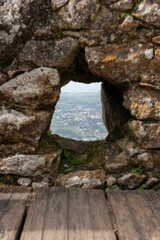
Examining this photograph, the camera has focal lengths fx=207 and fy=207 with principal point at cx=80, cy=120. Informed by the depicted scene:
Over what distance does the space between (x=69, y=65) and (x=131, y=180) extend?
74.2 inches

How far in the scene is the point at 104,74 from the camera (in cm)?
283

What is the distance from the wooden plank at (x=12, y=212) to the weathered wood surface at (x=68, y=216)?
8 centimetres

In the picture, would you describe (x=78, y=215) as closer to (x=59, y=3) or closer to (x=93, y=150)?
(x=93, y=150)

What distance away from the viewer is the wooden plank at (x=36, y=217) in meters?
1.98

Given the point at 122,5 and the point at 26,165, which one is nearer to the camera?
the point at 122,5

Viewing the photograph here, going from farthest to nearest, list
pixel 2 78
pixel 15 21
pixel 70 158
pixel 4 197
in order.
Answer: pixel 70 158, pixel 2 78, pixel 15 21, pixel 4 197

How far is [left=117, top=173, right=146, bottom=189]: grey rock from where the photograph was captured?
2.97m

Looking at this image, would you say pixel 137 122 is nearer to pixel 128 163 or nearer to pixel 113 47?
pixel 128 163

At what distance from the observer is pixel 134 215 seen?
229 cm

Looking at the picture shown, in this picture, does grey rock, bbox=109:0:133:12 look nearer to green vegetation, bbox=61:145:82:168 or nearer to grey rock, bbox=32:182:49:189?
green vegetation, bbox=61:145:82:168

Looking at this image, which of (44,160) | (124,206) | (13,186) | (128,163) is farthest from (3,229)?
(128,163)

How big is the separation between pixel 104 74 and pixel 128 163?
4.31ft

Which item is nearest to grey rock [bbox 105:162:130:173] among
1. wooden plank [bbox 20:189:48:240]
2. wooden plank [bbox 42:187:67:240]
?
wooden plank [bbox 42:187:67:240]

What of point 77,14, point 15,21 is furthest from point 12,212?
point 77,14
